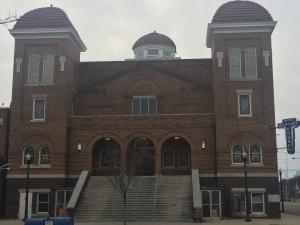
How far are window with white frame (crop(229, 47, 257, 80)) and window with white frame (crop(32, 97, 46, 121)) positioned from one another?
14711mm

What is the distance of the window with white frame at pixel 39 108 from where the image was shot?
39.7 metres

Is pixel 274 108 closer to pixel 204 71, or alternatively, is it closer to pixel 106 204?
pixel 204 71

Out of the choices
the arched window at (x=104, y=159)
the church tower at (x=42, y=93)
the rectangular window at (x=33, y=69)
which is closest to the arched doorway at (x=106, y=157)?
the arched window at (x=104, y=159)

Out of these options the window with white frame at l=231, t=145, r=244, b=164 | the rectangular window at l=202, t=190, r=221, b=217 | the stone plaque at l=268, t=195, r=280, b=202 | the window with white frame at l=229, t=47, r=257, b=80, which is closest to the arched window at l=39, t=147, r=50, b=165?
the rectangular window at l=202, t=190, r=221, b=217

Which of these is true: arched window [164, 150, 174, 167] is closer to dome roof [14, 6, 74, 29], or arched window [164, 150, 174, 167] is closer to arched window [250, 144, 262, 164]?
arched window [250, 144, 262, 164]

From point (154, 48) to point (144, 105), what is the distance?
39.2 ft

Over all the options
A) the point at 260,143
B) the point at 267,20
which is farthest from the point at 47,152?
the point at 267,20

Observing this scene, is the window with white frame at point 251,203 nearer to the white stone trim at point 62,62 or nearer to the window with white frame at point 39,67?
the white stone trim at point 62,62

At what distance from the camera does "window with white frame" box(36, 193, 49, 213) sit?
37656 mm

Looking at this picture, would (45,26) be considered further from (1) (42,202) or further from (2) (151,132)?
(1) (42,202)

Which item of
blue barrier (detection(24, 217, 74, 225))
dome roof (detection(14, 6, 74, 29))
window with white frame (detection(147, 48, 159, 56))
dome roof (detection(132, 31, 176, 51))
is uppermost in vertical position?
dome roof (detection(132, 31, 176, 51))

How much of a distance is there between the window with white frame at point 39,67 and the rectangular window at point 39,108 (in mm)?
1429

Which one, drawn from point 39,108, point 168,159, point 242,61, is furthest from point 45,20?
point 242,61

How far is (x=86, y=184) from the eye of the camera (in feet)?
122
